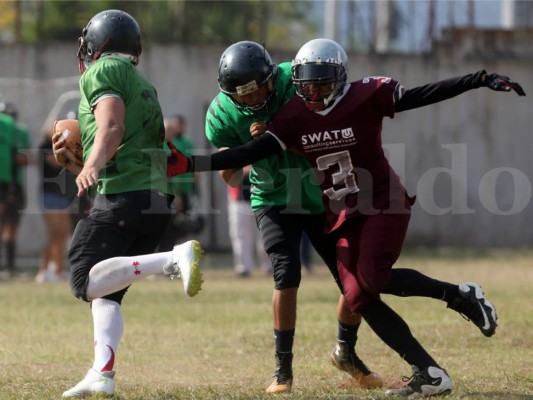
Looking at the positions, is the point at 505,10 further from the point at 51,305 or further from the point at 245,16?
the point at 51,305

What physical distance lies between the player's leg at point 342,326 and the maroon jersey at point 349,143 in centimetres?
32

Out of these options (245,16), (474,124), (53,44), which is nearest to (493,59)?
(474,124)

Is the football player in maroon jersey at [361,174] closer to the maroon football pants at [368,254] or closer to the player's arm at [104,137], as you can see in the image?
the maroon football pants at [368,254]

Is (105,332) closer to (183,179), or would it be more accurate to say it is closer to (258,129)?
(258,129)

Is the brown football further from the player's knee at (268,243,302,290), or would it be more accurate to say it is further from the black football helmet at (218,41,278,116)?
the player's knee at (268,243,302,290)

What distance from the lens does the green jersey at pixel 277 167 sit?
6.63 metres

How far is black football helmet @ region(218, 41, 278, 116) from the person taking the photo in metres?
6.27

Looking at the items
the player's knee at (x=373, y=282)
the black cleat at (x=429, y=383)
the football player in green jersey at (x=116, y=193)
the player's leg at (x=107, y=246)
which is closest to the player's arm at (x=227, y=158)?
the football player in green jersey at (x=116, y=193)

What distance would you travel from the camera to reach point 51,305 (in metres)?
11.1

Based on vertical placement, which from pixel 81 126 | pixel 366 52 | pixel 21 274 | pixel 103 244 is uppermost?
pixel 366 52

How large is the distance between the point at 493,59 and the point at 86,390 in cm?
1537

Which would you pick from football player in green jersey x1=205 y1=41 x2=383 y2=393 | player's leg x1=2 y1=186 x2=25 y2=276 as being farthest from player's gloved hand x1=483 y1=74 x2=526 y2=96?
player's leg x1=2 y1=186 x2=25 y2=276

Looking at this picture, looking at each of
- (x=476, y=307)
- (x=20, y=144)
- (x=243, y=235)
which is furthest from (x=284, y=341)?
(x=20, y=144)

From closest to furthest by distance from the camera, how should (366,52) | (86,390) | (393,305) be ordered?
1. (86,390)
2. (393,305)
3. (366,52)
